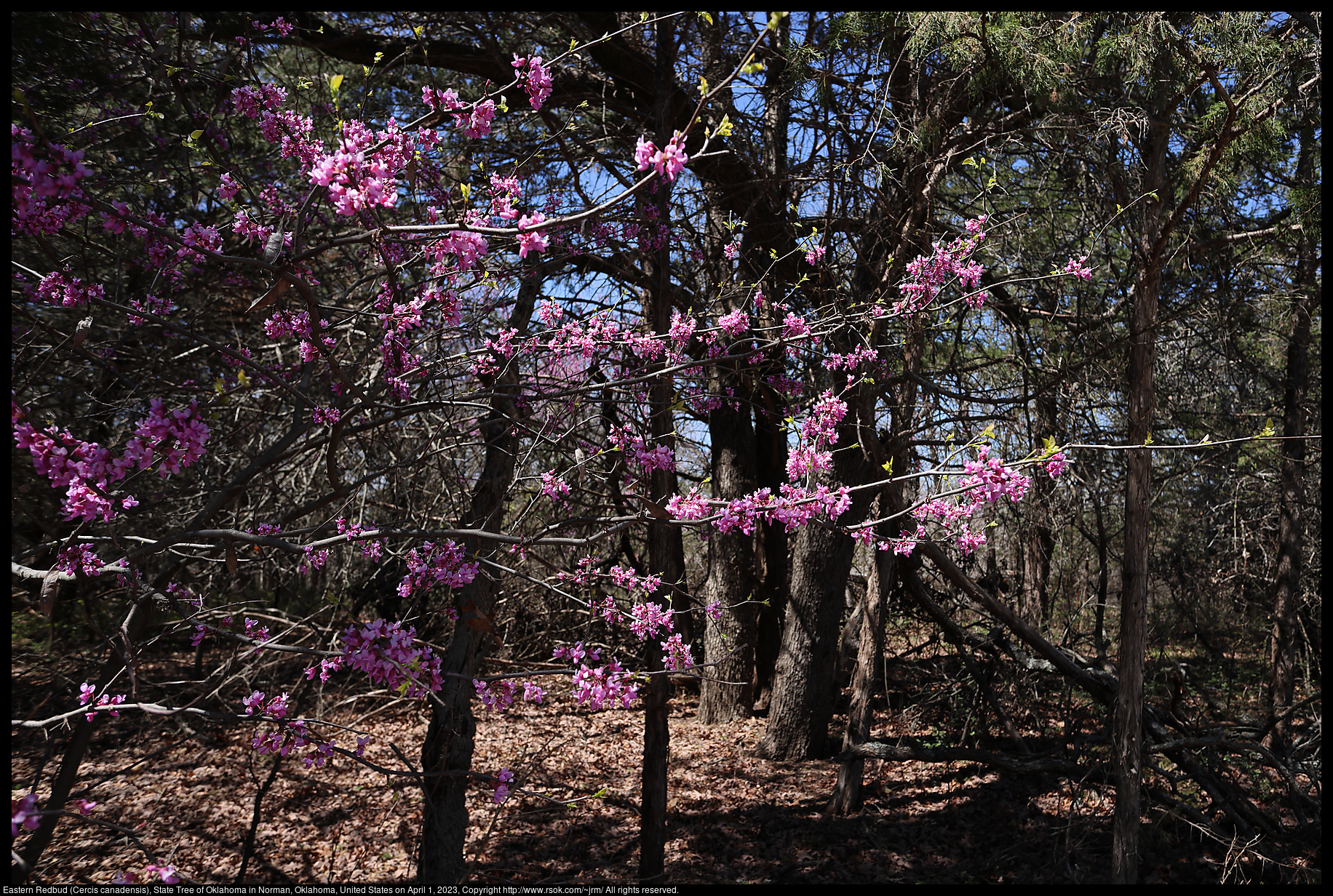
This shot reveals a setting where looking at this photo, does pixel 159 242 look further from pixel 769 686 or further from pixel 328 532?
pixel 769 686

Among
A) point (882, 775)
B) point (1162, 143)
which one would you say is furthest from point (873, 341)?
point (882, 775)

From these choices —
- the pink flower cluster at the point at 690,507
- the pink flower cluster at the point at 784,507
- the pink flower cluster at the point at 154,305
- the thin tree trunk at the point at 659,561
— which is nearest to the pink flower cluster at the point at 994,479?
the pink flower cluster at the point at 784,507

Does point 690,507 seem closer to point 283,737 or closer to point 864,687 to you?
point 283,737

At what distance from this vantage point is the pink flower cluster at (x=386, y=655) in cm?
238

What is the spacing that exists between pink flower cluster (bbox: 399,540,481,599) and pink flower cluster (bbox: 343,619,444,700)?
2.81ft

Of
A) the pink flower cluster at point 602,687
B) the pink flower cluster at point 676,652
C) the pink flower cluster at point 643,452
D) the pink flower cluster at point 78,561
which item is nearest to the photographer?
the pink flower cluster at point 78,561

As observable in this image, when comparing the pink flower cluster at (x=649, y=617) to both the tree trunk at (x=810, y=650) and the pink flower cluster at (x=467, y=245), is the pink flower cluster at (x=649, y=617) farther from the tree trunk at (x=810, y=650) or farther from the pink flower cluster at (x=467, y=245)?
the tree trunk at (x=810, y=650)

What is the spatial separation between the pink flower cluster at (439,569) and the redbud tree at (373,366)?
0.02 meters

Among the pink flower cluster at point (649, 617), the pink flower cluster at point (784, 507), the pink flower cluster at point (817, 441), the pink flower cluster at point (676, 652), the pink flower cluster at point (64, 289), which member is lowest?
the pink flower cluster at point (676, 652)

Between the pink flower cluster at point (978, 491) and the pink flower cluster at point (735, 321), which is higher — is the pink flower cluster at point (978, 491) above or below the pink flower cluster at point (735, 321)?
below

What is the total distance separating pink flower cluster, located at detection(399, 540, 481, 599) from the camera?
11.1 ft

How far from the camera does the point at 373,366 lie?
4.66 m

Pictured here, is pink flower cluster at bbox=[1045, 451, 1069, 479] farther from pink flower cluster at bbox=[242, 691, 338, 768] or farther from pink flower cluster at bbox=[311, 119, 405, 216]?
pink flower cluster at bbox=[242, 691, 338, 768]

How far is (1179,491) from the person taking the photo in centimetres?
823
